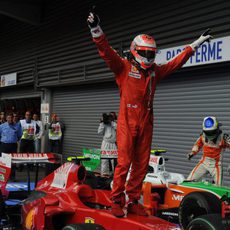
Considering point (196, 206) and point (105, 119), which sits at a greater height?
point (105, 119)

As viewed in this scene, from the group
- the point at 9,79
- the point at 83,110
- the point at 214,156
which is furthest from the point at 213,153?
the point at 9,79

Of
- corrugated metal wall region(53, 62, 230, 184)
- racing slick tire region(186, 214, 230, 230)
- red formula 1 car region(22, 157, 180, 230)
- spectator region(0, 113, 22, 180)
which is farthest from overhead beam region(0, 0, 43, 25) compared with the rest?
racing slick tire region(186, 214, 230, 230)

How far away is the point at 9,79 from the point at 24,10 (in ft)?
12.7

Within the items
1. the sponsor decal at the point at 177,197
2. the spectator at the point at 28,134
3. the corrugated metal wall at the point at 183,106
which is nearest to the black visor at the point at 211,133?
the sponsor decal at the point at 177,197

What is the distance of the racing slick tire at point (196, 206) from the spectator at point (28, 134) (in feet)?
28.2

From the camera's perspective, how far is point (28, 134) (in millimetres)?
12133

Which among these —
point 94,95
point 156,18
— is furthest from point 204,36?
point 94,95

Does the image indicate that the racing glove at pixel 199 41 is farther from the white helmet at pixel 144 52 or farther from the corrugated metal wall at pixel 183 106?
the corrugated metal wall at pixel 183 106

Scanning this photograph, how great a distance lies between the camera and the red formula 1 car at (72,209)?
3.84 meters

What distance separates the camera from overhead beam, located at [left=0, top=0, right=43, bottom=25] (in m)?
15.8

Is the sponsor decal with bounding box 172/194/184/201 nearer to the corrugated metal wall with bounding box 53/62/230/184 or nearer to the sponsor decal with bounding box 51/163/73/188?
the sponsor decal with bounding box 51/163/73/188

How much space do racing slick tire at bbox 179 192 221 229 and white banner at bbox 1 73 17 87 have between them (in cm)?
1512

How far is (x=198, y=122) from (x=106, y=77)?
3.65 metres

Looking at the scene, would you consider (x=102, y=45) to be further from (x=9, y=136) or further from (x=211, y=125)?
(x=9, y=136)
